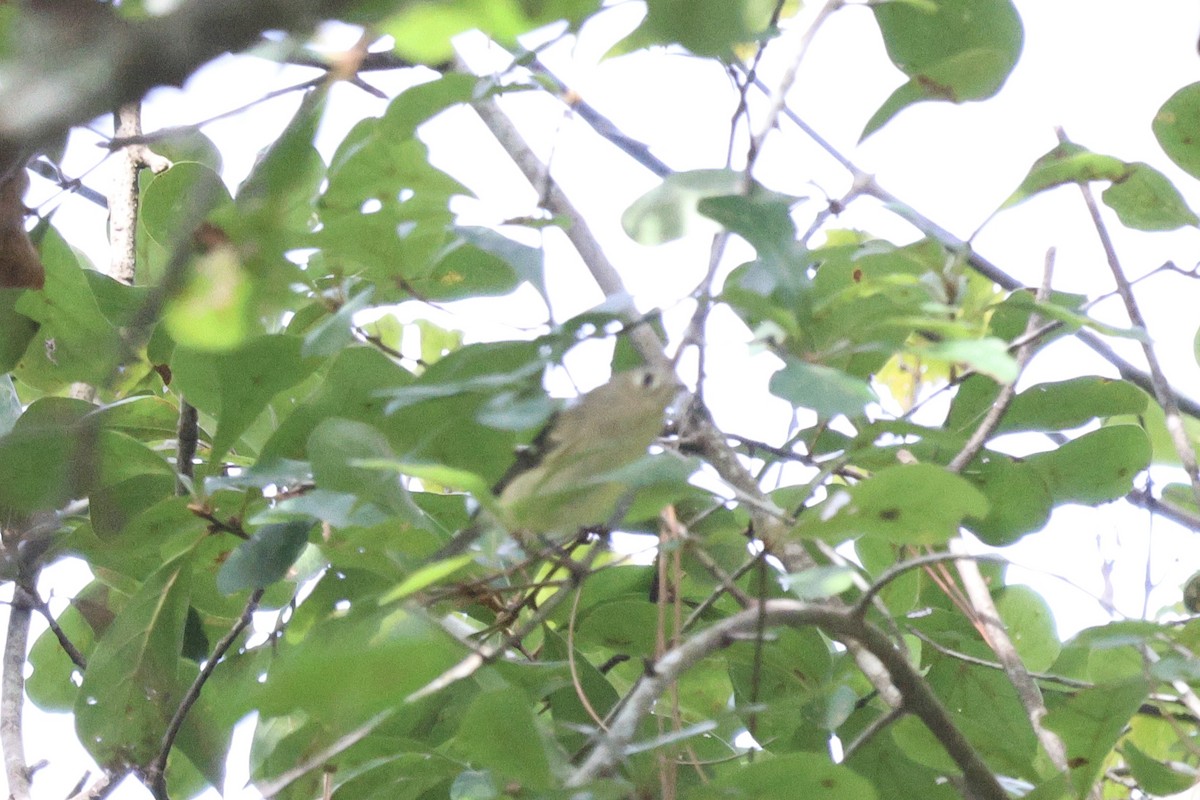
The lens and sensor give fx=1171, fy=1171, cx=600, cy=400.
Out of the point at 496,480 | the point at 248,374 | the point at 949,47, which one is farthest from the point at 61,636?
the point at 949,47

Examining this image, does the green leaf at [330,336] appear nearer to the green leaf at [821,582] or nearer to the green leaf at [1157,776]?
the green leaf at [821,582]

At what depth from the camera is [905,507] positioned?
0.43m

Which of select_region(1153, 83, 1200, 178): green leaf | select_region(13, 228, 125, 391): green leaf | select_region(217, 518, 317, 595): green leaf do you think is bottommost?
select_region(217, 518, 317, 595): green leaf

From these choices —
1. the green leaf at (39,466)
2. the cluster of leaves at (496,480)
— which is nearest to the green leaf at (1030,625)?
the cluster of leaves at (496,480)

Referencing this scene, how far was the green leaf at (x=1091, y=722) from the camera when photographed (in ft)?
1.73

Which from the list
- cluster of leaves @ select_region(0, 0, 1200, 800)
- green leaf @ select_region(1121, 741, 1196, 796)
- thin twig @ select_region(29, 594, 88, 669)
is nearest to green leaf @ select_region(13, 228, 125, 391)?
cluster of leaves @ select_region(0, 0, 1200, 800)

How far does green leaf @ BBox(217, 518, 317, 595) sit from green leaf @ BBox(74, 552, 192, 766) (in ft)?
0.39

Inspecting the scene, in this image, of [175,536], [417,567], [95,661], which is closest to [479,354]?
[417,567]

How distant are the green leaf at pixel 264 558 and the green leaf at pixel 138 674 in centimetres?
12

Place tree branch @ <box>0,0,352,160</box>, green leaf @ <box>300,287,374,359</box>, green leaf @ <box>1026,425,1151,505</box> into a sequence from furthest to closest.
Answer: green leaf @ <box>1026,425,1151,505</box>
green leaf @ <box>300,287,374,359</box>
tree branch @ <box>0,0,352,160</box>

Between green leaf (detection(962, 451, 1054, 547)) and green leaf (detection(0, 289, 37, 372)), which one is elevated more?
green leaf (detection(0, 289, 37, 372))

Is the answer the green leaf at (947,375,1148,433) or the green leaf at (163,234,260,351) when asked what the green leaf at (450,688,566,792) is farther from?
the green leaf at (947,375,1148,433)

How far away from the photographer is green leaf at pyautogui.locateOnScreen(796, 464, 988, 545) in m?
0.42

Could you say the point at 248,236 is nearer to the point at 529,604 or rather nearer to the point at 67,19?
the point at 67,19
